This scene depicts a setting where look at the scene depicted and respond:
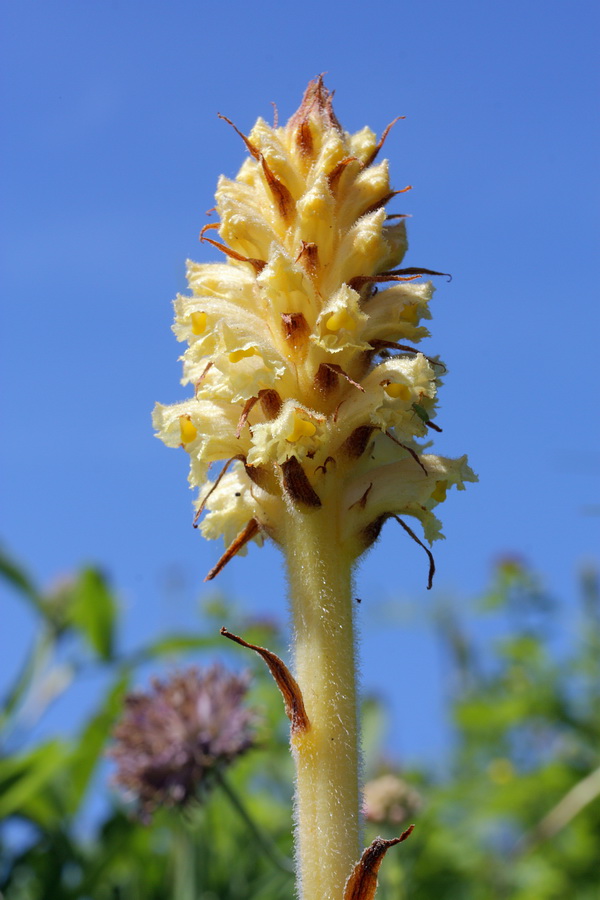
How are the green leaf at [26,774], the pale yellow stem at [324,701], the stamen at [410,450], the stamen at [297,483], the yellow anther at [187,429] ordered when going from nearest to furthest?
1. the pale yellow stem at [324,701]
2. the stamen at [297,483]
3. the stamen at [410,450]
4. the yellow anther at [187,429]
5. the green leaf at [26,774]

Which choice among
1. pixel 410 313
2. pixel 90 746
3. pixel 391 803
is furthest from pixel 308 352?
pixel 90 746

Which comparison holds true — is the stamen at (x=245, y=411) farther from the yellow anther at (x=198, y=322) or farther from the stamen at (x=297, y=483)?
the yellow anther at (x=198, y=322)

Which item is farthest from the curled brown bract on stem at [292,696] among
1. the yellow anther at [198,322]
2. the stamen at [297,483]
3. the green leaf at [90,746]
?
the green leaf at [90,746]

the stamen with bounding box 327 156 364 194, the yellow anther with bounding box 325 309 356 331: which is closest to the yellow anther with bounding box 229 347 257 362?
the yellow anther with bounding box 325 309 356 331

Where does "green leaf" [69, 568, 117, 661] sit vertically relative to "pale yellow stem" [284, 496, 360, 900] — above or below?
above

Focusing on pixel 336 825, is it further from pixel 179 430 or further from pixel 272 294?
pixel 272 294

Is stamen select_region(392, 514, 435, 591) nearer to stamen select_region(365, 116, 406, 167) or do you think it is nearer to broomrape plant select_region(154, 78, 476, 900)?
broomrape plant select_region(154, 78, 476, 900)
